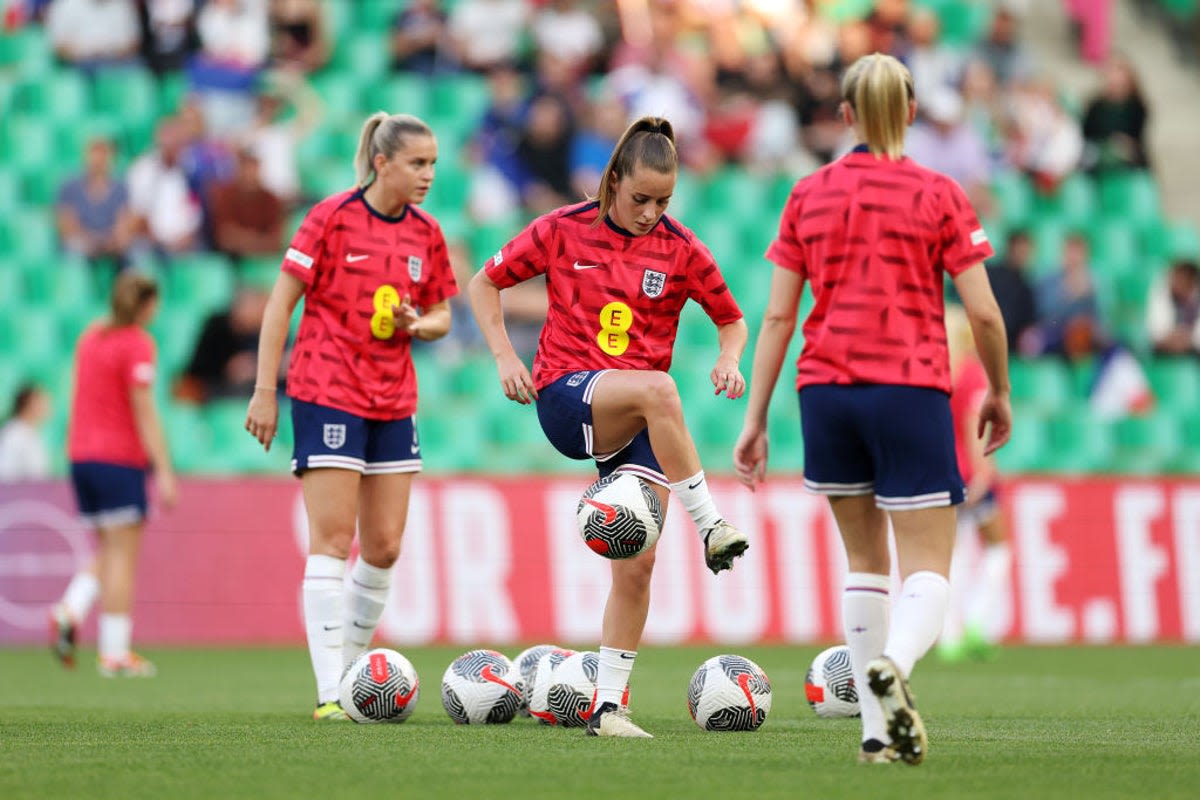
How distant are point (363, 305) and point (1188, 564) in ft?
29.3

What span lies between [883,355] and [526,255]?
1737 millimetres

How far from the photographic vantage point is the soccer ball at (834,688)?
26.2ft

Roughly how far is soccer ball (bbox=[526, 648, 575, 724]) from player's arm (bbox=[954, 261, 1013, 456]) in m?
2.35

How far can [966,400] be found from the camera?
12.8 metres

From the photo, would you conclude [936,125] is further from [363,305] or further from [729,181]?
[363,305]

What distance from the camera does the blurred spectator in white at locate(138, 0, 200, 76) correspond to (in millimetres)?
18609

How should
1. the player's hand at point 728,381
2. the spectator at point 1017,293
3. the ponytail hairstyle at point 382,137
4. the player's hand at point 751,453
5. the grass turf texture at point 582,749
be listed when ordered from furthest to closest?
the spectator at point 1017,293 < the ponytail hairstyle at point 382,137 < the player's hand at point 728,381 < the player's hand at point 751,453 < the grass turf texture at point 582,749

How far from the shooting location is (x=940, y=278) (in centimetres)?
597

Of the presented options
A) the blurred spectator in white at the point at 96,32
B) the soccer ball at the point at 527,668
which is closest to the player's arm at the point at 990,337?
the soccer ball at the point at 527,668

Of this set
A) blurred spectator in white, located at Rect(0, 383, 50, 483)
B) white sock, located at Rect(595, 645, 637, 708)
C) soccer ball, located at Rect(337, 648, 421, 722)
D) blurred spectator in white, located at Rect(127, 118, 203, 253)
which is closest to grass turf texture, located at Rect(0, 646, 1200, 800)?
soccer ball, located at Rect(337, 648, 421, 722)

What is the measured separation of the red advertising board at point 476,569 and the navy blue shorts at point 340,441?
634 cm

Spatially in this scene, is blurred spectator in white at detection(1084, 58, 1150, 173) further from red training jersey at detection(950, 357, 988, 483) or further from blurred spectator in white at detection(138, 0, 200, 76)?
blurred spectator in white at detection(138, 0, 200, 76)

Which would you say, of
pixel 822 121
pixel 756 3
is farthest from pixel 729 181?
pixel 756 3

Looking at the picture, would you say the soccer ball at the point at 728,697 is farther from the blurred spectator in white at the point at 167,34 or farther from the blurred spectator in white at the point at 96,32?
the blurred spectator in white at the point at 96,32
